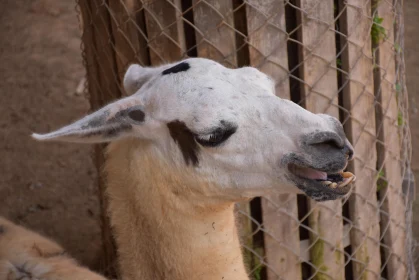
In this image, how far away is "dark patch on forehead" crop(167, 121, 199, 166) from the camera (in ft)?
10.1

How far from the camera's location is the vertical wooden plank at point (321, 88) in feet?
12.7

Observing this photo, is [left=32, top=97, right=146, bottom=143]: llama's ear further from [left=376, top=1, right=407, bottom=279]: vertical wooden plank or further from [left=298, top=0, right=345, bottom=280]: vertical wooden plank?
[left=376, top=1, right=407, bottom=279]: vertical wooden plank

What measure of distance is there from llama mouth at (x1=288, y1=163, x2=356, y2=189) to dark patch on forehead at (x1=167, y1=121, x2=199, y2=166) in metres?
0.48

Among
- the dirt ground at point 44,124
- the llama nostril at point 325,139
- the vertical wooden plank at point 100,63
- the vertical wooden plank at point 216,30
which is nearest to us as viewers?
the llama nostril at point 325,139

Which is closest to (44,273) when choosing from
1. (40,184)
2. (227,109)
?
(227,109)

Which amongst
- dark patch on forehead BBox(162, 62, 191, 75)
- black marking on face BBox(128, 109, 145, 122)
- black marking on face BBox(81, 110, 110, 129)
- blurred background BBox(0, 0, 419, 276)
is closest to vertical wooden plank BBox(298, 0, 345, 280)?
dark patch on forehead BBox(162, 62, 191, 75)

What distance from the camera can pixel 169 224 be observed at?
323 cm

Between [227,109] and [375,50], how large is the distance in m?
1.69

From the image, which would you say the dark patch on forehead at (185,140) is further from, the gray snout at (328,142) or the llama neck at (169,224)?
the gray snout at (328,142)

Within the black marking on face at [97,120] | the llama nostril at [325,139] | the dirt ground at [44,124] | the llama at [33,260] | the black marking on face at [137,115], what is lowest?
the dirt ground at [44,124]

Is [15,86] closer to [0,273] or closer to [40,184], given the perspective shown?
[40,184]

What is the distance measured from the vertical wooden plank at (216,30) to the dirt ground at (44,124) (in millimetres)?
2799

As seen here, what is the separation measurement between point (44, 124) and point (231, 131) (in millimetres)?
5101

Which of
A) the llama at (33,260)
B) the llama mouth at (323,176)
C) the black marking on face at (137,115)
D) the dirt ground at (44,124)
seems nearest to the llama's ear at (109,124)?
the black marking on face at (137,115)
